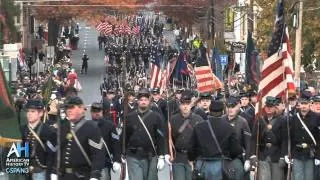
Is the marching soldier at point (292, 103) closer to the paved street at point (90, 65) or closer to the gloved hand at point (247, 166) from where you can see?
the gloved hand at point (247, 166)

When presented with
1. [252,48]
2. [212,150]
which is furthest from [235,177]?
[252,48]

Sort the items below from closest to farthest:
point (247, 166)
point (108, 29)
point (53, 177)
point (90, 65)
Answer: point (53, 177) < point (247, 166) < point (108, 29) < point (90, 65)

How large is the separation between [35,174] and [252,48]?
8.78 metres

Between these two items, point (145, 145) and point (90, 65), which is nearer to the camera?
point (145, 145)

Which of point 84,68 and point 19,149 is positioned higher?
point 19,149

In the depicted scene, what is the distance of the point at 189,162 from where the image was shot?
54.4ft

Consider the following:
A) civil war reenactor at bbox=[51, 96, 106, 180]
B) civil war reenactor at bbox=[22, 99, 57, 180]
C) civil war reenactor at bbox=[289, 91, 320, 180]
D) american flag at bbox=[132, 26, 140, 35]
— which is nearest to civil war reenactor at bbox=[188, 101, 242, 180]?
civil war reenactor at bbox=[289, 91, 320, 180]

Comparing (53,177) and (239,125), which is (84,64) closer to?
(239,125)

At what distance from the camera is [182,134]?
54.4ft

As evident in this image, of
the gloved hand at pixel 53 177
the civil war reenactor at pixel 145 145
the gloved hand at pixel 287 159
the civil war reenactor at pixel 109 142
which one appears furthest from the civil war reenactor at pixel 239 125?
the gloved hand at pixel 53 177

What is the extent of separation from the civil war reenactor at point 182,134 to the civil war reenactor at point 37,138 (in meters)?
2.38

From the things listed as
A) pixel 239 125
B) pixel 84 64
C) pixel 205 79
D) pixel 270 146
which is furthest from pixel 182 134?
pixel 84 64

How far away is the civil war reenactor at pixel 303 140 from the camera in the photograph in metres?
16.2

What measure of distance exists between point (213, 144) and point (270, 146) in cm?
181
